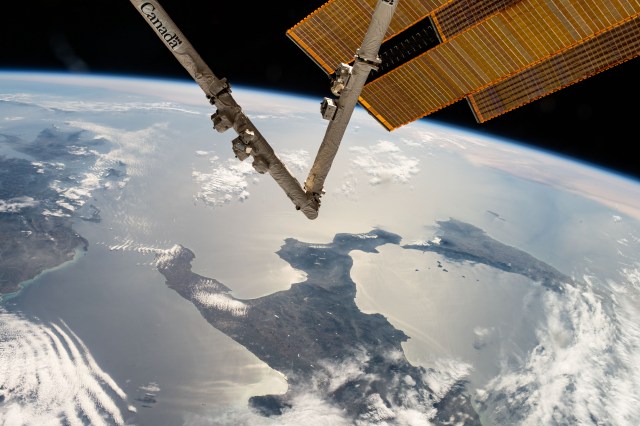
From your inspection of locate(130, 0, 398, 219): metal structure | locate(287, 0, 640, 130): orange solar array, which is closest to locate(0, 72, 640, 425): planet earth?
locate(287, 0, 640, 130): orange solar array

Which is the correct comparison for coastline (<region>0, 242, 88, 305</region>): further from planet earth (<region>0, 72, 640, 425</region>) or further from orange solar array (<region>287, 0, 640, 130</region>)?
orange solar array (<region>287, 0, 640, 130</region>)

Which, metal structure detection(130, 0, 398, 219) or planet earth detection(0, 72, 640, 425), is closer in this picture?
metal structure detection(130, 0, 398, 219)

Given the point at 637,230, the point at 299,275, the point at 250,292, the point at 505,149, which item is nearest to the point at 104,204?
the point at 250,292

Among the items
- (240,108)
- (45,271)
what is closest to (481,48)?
(240,108)

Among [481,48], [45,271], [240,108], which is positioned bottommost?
[45,271]

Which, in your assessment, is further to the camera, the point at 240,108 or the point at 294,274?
the point at 294,274

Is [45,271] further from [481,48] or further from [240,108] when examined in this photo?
[481,48]
